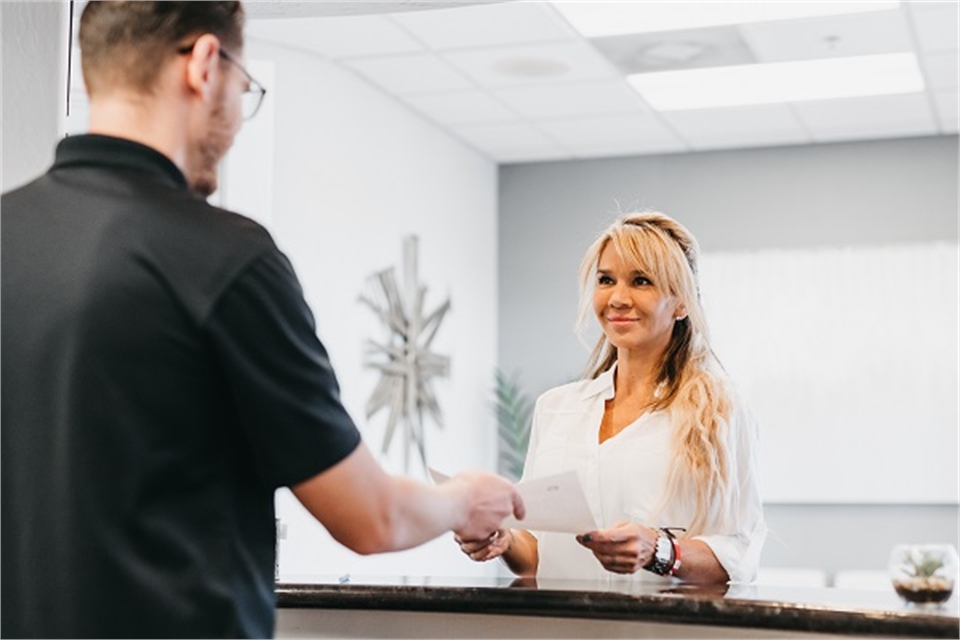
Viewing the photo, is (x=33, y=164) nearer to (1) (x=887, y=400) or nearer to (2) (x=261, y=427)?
(2) (x=261, y=427)

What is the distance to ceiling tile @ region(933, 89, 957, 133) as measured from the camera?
19.4 ft

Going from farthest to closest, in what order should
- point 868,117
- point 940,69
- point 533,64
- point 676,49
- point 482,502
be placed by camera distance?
point 868,117 → point 940,69 → point 533,64 → point 676,49 → point 482,502

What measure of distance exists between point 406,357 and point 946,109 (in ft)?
9.13

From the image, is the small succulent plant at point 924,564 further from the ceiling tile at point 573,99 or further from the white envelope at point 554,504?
the ceiling tile at point 573,99

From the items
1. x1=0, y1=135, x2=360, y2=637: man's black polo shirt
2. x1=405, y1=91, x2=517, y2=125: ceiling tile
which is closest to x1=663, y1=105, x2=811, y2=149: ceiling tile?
x1=405, y1=91, x2=517, y2=125: ceiling tile

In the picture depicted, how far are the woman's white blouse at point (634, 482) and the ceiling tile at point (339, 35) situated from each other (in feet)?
8.20

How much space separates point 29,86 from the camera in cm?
204

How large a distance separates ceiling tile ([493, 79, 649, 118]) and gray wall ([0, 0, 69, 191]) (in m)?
3.79

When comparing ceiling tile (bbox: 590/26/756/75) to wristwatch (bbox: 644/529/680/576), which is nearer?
wristwatch (bbox: 644/529/680/576)

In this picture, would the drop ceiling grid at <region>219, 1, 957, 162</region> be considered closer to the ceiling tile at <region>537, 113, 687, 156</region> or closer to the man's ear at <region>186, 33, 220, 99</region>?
the ceiling tile at <region>537, 113, 687, 156</region>

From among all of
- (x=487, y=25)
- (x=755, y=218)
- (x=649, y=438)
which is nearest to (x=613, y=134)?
(x=755, y=218)

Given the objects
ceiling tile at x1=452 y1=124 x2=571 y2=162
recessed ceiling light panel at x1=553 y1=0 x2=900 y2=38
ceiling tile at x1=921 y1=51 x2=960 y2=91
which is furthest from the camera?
ceiling tile at x1=452 y1=124 x2=571 y2=162

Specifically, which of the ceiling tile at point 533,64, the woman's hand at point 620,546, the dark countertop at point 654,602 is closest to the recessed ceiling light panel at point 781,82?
the ceiling tile at point 533,64

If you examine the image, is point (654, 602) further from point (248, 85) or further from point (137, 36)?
point (137, 36)
